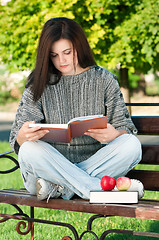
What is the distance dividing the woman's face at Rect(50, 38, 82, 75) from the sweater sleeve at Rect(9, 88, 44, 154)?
0.84ft

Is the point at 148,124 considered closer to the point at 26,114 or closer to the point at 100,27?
the point at 26,114

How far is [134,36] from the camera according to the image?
22.1 ft

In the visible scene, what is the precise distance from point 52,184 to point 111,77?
822 millimetres

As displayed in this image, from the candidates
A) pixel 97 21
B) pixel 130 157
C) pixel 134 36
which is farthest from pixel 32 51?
pixel 130 157

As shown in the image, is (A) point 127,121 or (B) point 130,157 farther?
(A) point 127,121

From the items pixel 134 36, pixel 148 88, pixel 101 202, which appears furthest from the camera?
pixel 148 88

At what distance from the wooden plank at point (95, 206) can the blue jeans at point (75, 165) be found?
0.10 meters

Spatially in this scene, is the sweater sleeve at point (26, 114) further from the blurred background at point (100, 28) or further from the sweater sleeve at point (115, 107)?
the blurred background at point (100, 28)

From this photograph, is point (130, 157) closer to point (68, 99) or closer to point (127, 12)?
point (68, 99)

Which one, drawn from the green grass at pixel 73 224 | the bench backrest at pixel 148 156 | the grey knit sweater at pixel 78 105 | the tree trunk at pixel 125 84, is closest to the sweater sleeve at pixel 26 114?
the grey knit sweater at pixel 78 105

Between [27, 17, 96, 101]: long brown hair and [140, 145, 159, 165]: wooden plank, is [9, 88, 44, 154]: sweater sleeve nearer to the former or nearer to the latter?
[27, 17, 96, 101]: long brown hair

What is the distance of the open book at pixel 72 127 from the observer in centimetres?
266

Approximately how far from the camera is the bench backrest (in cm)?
350

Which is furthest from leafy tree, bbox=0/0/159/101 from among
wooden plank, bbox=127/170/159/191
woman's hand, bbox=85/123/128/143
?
woman's hand, bbox=85/123/128/143
